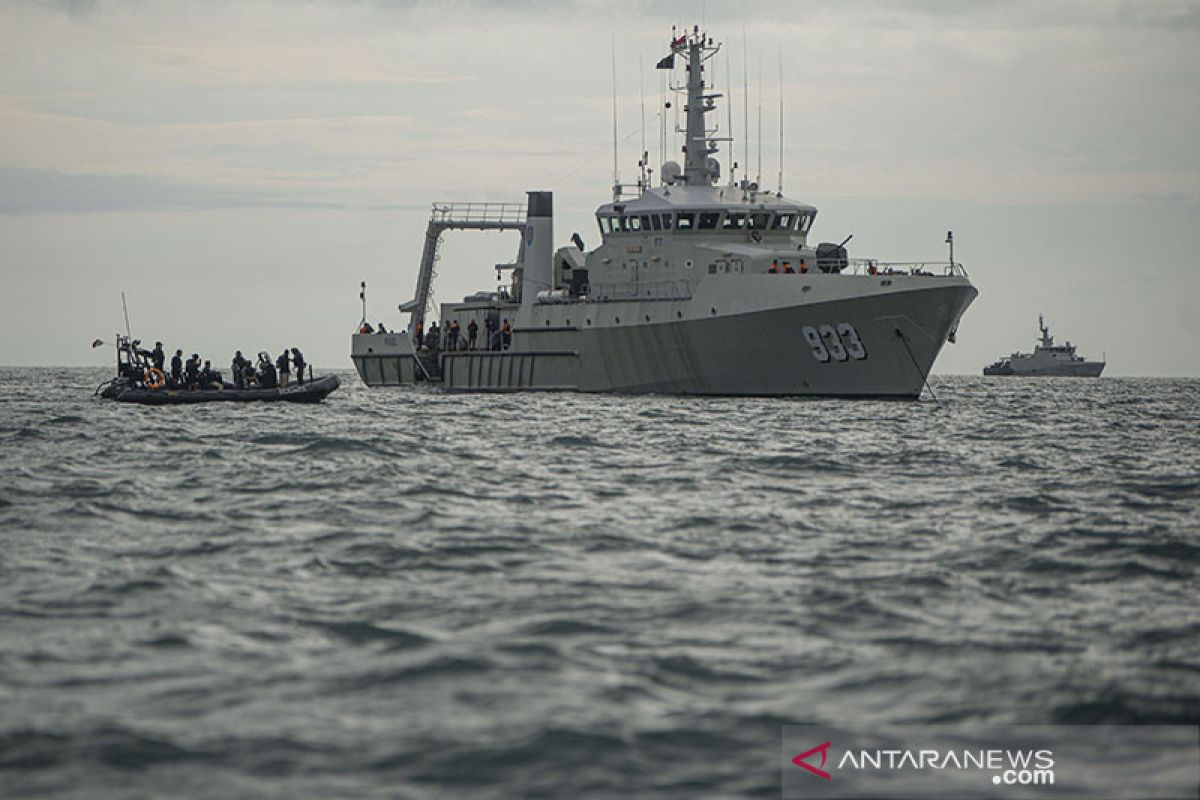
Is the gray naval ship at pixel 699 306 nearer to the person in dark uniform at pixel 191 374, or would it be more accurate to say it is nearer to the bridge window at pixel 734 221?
the bridge window at pixel 734 221

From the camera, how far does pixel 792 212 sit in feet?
175

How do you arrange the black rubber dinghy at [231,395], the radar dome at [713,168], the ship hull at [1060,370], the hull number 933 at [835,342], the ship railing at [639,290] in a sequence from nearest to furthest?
1. the black rubber dinghy at [231,395]
2. the hull number 933 at [835,342]
3. the ship railing at [639,290]
4. the radar dome at [713,168]
5. the ship hull at [1060,370]

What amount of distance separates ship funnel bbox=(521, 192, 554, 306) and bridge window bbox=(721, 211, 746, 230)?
36.5 ft

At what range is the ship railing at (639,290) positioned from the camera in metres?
51.0

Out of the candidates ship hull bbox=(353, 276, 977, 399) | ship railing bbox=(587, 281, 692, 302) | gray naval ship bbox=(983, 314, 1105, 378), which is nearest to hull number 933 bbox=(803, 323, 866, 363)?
ship hull bbox=(353, 276, 977, 399)

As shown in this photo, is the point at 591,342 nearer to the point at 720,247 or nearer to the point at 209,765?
the point at 720,247

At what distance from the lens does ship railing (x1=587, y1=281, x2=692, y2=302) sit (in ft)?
167

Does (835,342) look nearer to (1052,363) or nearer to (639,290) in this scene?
(639,290)

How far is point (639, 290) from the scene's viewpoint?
175 feet

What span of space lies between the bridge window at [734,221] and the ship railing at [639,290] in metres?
2.99

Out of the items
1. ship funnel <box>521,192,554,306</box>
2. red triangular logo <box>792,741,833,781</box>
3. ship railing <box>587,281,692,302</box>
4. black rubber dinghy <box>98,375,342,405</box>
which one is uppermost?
ship funnel <box>521,192,554,306</box>

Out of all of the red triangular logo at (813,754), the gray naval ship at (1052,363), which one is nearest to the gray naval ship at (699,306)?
the red triangular logo at (813,754)

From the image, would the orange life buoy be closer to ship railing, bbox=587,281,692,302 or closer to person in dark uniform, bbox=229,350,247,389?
person in dark uniform, bbox=229,350,247,389

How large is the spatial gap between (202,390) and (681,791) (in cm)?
4064
